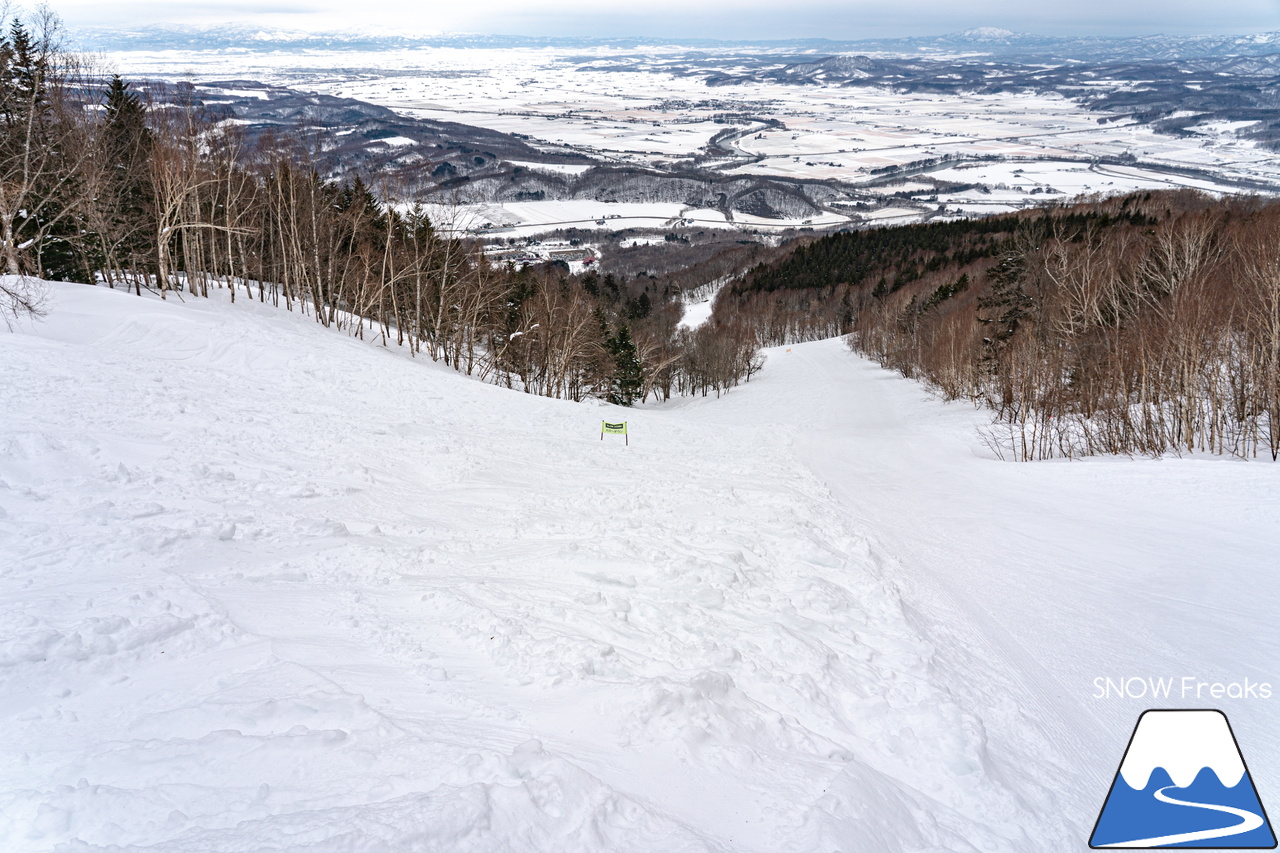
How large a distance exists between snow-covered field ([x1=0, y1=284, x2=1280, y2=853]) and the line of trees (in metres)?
12.9

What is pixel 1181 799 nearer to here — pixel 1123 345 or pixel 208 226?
pixel 1123 345

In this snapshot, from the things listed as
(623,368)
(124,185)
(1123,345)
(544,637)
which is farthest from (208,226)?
(1123,345)

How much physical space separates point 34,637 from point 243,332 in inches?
727

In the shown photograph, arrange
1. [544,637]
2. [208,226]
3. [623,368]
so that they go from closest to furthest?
[544,637] < [208,226] < [623,368]

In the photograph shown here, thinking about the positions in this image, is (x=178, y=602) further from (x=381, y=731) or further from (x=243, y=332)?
(x=243, y=332)

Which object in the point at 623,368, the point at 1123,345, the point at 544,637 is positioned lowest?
the point at 623,368

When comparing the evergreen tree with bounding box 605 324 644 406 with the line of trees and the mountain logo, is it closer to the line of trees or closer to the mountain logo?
the line of trees

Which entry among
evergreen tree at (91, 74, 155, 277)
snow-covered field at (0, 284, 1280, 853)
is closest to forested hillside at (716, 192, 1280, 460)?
snow-covered field at (0, 284, 1280, 853)

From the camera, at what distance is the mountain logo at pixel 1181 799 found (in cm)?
425

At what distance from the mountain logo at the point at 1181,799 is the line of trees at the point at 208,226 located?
23.6 m

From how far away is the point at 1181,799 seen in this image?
14.2ft

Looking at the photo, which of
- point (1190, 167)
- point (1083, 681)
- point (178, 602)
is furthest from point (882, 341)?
point (1190, 167)

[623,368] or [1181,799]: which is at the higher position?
[1181,799]

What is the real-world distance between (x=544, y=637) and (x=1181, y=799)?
525cm
